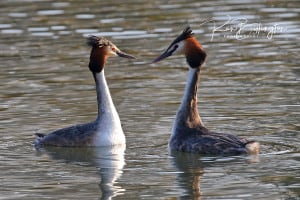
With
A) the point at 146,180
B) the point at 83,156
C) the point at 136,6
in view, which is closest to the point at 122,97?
the point at 83,156

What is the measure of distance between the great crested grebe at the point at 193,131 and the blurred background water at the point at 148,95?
137 millimetres

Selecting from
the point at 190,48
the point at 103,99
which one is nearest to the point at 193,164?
the point at 190,48

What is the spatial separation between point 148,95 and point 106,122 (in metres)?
2.14

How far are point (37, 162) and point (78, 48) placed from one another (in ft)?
22.4

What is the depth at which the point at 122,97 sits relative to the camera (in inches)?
600

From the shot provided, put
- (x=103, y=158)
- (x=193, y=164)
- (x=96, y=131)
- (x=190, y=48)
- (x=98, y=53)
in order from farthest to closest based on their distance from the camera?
(x=98, y=53), (x=96, y=131), (x=190, y=48), (x=103, y=158), (x=193, y=164)

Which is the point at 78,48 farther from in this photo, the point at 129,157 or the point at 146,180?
the point at 146,180

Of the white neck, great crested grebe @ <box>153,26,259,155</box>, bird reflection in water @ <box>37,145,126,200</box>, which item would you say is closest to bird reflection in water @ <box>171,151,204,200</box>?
great crested grebe @ <box>153,26,259,155</box>

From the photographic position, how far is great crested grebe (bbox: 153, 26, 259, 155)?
39.0 ft

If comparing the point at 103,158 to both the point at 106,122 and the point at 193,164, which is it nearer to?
the point at 106,122

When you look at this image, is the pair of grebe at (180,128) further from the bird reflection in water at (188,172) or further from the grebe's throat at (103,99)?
the bird reflection in water at (188,172)

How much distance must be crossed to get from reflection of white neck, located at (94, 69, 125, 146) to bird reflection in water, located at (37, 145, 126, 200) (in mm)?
91

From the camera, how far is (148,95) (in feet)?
49.6

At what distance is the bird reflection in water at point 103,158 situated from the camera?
10938mm
